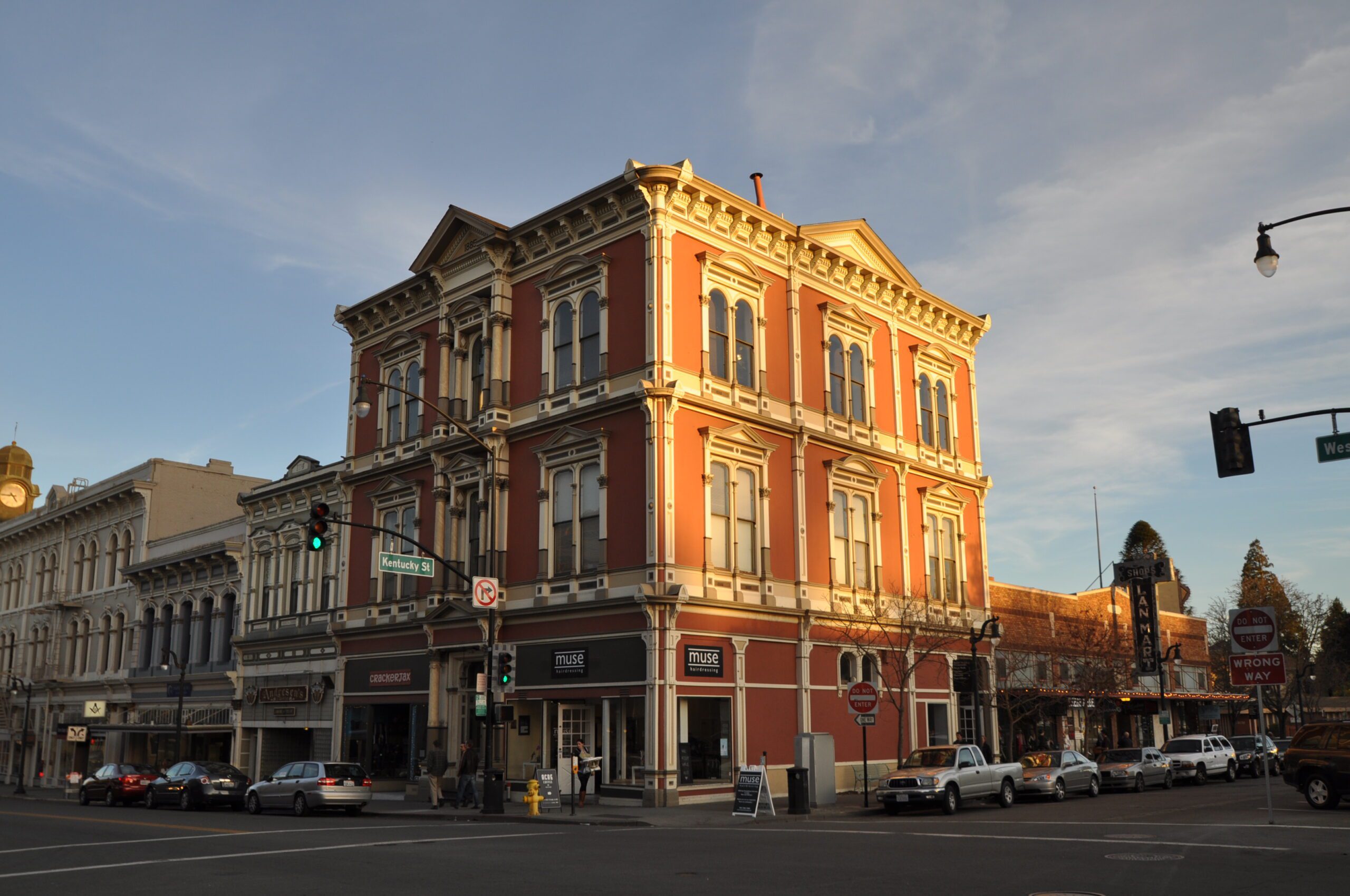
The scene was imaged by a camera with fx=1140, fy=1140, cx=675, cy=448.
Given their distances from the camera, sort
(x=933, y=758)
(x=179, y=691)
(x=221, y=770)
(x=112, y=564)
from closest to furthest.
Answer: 1. (x=933, y=758)
2. (x=221, y=770)
3. (x=179, y=691)
4. (x=112, y=564)

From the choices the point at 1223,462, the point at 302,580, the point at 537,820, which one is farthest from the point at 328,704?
the point at 1223,462

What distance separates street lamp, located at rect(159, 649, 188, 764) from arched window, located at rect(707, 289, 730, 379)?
23581mm

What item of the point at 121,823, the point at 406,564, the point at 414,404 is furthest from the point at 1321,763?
the point at 414,404

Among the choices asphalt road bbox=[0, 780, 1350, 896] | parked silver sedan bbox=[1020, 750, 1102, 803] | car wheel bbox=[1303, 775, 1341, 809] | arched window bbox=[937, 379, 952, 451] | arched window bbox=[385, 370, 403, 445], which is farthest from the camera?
arched window bbox=[937, 379, 952, 451]

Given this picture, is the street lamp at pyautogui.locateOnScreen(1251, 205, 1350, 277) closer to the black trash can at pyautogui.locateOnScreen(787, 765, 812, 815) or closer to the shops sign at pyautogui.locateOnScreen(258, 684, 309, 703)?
the black trash can at pyautogui.locateOnScreen(787, 765, 812, 815)

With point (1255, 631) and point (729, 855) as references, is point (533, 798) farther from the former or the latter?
point (1255, 631)

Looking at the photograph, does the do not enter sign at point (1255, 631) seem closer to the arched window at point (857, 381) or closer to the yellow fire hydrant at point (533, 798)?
the yellow fire hydrant at point (533, 798)

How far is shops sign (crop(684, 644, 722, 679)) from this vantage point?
28.6m

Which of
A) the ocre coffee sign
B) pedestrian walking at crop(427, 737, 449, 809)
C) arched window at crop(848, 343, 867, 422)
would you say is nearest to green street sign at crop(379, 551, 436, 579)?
pedestrian walking at crop(427, 737, 449, 809)

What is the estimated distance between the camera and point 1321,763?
76.1 feet

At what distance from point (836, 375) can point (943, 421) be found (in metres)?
7.14

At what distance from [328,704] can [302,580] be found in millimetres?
4962

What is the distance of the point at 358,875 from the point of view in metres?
15.0

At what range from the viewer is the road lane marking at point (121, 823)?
23.8 metres
